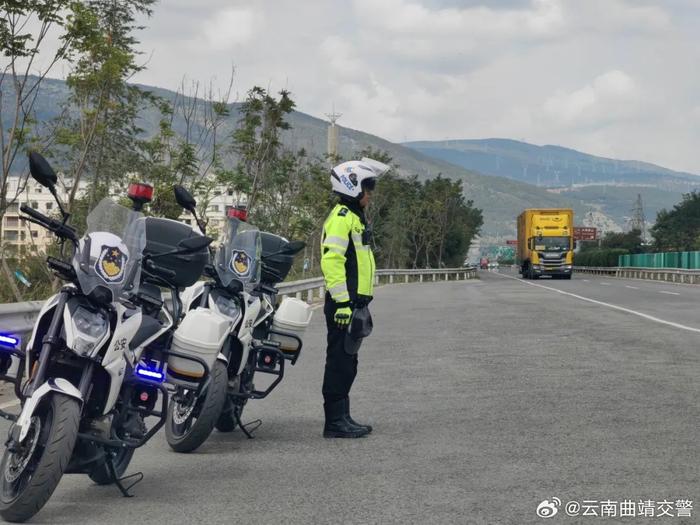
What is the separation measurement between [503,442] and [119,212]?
311 cm

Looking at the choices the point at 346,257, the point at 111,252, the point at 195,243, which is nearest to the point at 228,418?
the point at 346,257

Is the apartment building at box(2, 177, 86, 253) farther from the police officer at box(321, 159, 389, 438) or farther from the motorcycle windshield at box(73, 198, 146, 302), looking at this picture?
Answer: the police officer at box(321, 159, 389, 438)

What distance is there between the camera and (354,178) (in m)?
7.68

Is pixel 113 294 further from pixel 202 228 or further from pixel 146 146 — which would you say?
pixel 146 146

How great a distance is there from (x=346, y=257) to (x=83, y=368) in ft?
9.50

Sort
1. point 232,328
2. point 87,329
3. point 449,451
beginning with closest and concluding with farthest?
1. point 87,329
2. point 449,451
3. point 232,328

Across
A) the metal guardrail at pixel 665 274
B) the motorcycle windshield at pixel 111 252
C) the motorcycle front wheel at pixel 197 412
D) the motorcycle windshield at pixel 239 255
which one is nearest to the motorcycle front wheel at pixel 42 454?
the motorcycle windshield at pixel 111 252

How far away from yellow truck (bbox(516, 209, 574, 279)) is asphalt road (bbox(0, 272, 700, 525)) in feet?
142

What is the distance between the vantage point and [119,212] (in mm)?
5633

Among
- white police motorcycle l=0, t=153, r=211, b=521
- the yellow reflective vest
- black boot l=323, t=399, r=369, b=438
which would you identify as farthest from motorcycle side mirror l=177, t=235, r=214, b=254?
black boot l=323, t=399, r=369, b=438

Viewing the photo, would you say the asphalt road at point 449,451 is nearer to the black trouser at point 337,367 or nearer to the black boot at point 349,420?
the black boot at point 349,420

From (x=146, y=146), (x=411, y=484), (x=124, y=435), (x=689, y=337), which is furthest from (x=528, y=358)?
(x=146, y=146)

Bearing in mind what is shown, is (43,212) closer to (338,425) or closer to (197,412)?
(197,412)

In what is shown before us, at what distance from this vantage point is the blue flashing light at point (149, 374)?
5631 mm
